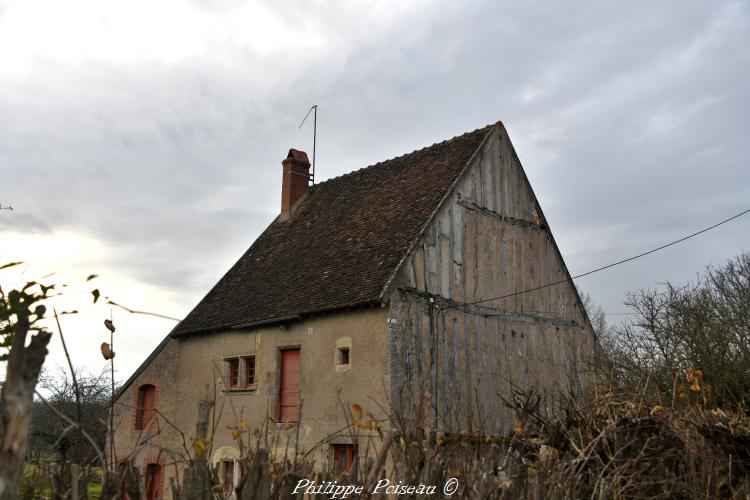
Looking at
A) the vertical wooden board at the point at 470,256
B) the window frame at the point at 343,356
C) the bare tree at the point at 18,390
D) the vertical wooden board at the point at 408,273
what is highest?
the vertical wooden board at the point at 470,256

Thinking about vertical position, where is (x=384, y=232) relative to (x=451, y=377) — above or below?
above

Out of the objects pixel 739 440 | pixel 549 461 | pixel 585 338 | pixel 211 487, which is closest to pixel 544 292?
pixel 585 338

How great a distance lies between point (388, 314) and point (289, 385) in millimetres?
3107

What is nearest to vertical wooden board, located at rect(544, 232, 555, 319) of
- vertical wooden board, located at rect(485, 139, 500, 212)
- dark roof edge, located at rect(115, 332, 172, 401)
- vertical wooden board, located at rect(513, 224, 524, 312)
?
vertical wooden board, located at rect(513, 224, 524, 312)

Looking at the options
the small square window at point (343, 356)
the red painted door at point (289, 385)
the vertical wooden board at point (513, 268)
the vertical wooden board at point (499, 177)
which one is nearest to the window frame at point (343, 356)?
the small square window at point (343, 356)

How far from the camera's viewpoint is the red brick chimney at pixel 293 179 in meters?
19.1

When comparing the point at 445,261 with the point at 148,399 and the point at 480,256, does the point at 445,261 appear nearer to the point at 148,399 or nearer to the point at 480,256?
the point at 480,256

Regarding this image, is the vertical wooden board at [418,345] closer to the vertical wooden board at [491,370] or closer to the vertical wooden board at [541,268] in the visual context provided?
the vertical wooden board at [491,370]

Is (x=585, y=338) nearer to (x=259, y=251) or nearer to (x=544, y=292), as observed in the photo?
(x=544, y=292)

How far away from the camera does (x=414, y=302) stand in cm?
1263

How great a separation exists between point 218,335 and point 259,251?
9.93 ft

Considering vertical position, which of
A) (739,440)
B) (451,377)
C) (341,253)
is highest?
(341,253)

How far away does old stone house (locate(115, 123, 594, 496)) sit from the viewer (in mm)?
12547

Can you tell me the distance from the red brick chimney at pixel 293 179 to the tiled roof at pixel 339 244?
33 centimetres
